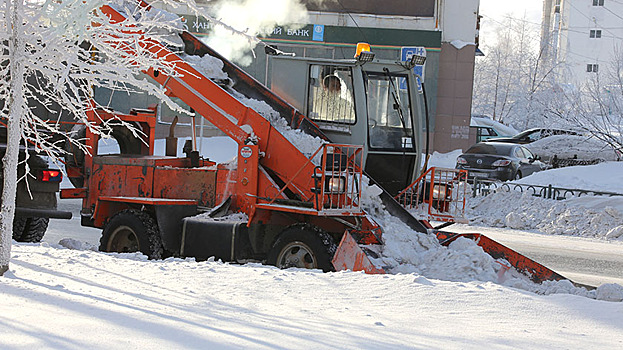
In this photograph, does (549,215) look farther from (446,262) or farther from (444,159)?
(444,159)

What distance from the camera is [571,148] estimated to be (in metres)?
27.3

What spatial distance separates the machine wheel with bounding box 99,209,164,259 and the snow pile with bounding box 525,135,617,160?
1981cm

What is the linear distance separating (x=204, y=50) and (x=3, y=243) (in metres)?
4.95

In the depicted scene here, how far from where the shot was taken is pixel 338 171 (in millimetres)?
8305

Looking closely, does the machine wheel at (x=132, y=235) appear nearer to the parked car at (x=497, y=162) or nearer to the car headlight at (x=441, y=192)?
the car headlight at (x=441, y=192)

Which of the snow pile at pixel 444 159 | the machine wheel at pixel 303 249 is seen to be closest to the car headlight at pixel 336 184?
the machine wheel at pixel 303 249

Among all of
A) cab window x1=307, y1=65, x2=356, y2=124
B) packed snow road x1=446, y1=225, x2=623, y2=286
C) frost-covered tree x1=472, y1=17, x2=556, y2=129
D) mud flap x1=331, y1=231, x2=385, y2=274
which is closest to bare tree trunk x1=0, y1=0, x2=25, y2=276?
mud flap x1=331, y1=231, x2=385, y2=274

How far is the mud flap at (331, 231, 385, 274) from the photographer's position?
25.0ft

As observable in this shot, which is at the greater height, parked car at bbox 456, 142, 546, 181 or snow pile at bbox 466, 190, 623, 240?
parked car at bbox 456, 142, 546, 181

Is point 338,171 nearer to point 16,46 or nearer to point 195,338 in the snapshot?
point 16,46

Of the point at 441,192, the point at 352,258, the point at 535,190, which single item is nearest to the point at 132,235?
the point at 352,258

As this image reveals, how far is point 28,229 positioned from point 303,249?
14.8 feet

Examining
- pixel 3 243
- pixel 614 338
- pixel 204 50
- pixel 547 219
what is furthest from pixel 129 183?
pixel 547 219

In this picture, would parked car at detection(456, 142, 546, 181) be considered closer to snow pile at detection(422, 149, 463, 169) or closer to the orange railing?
snow pile at detection(422, 149, 463, 169)
